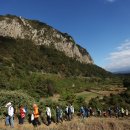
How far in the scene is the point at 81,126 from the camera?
23.3 metres

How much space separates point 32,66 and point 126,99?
309 feet

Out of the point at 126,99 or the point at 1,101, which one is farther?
the point at 126,99

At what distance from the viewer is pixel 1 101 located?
2506 cm

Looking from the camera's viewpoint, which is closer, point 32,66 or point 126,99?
point 126,99

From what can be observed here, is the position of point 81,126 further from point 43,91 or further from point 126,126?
point 43,91

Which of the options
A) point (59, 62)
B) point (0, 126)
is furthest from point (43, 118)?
point (59, 62)

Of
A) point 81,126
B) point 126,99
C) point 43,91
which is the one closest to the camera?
point 81,126

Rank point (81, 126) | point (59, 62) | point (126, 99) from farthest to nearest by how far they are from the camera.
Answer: point (59, 62) → point (126, 99) → point (81, 126)

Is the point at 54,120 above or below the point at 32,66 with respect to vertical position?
below

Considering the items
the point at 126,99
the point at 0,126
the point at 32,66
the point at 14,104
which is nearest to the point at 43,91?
the point at 126,99

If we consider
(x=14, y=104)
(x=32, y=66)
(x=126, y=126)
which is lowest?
(x=126, y=126)

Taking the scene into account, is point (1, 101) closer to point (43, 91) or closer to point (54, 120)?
point (54, 120)

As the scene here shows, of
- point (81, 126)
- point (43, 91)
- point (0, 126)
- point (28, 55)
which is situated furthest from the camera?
point (28, 55)

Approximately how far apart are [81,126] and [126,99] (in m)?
54.2
